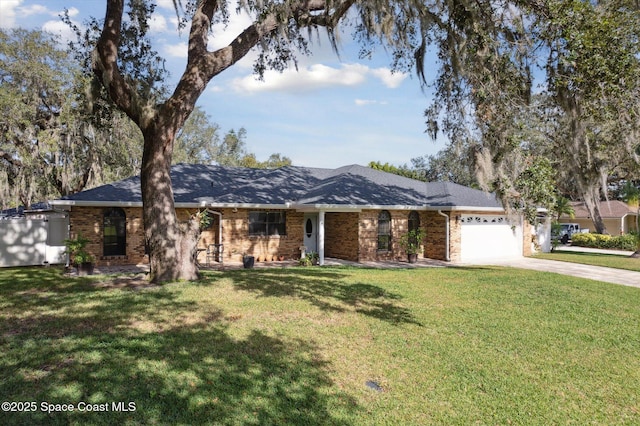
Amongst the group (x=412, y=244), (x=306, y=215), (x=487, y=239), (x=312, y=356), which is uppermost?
(x=306, y=215)

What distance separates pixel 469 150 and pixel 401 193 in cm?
916

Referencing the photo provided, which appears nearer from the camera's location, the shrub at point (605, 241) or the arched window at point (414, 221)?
the arched window at point (414, 221)

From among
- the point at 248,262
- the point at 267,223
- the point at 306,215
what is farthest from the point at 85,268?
the point at 306,215

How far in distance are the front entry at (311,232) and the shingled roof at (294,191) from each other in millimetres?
1080

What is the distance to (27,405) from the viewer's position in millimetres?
3588

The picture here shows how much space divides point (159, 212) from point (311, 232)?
849 cm

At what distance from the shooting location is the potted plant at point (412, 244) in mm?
16453

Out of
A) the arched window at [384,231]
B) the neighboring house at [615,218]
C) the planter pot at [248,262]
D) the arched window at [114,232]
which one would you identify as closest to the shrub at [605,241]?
the neighboring house at [615,218]

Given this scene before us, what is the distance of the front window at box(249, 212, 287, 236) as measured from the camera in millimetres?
15844

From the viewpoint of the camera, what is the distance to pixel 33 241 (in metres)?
14.6

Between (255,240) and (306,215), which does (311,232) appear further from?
(255,240)

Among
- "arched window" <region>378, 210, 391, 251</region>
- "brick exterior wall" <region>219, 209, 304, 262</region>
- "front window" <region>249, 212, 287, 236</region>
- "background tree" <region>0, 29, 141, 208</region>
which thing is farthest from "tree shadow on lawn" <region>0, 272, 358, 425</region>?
"background tree" <region>0, 29, 141, 208</region>

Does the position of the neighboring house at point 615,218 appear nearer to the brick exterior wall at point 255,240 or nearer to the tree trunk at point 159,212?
the brick exterior wall at point 255,240

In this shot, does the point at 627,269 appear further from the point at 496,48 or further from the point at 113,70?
the point at 113,70
